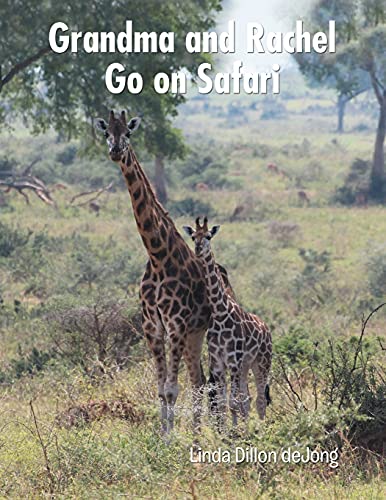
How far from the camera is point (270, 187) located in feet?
127

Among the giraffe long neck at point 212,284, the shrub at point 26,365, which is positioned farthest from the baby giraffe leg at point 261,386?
the shrub at point 26,365

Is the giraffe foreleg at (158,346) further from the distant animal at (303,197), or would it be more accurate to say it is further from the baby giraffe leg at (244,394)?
the distant animal at (303,197)

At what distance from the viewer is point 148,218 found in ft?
27.3

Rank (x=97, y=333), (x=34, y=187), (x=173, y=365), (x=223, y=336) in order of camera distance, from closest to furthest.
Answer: (x=173, y=365)
(x=223, y=336)
(x=97, y=333)
(x=34, y=187)

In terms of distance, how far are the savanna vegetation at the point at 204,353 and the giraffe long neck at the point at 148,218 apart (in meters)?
1.13

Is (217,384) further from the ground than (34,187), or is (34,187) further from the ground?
(34,187)

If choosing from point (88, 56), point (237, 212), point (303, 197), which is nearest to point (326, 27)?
point (303, 197)

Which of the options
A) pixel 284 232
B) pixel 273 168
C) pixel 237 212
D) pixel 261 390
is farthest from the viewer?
pixel 273 168

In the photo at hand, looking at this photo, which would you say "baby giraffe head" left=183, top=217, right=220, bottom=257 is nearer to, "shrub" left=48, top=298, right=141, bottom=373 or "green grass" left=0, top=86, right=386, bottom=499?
"green grass" left=0, top=86, right=386, bottom=499

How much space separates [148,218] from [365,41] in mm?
32182

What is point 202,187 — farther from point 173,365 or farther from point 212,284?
point 173,365

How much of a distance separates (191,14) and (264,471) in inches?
641

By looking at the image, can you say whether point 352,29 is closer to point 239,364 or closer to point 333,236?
point 333,236

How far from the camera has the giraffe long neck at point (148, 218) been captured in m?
8.22
